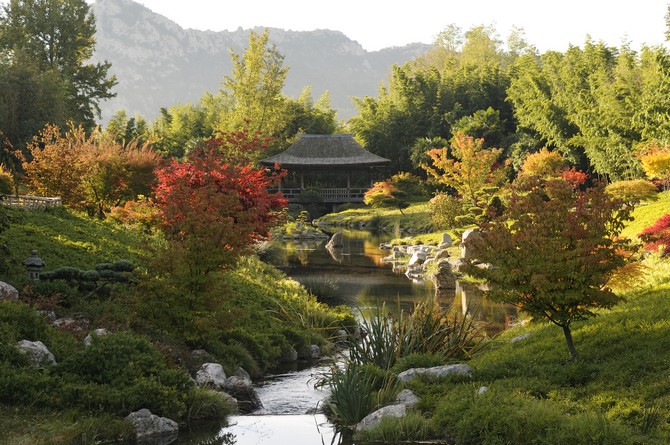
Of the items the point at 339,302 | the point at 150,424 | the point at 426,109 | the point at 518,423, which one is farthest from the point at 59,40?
the point at 518,423

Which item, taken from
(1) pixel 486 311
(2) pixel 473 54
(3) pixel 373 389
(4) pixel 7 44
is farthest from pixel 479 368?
(2) pixel 473 54

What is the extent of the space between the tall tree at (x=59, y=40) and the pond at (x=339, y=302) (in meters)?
22.5

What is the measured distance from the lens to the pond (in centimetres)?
962

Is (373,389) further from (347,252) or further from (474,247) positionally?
(347,252)

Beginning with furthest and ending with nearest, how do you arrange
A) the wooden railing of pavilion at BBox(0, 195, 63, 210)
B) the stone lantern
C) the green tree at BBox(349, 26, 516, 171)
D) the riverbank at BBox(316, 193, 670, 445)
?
the green tree at BBox(349, 26, 516, 171)
the wooden railing of pavilion at BBox(0, 195, 63, 210)
the stone lantern
the riverbank at BBox(316, 193, 670, 445)

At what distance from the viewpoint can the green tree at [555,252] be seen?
9602 millimetres

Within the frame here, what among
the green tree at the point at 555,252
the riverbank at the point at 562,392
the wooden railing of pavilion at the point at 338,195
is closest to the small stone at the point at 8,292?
the riverbank at the point at 562,392

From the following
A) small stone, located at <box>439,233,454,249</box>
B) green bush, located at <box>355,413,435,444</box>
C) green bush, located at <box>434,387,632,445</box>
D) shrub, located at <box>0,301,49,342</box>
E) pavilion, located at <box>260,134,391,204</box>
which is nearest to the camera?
green bush, located at <box>434,387,632,445</box>

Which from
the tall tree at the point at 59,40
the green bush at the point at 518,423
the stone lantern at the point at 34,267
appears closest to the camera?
the green bush at the point at 518,423

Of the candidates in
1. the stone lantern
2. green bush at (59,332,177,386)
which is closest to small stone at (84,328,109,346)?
green bush at (59,332,177,386)

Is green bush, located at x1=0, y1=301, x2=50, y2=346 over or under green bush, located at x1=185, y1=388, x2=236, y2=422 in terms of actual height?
over

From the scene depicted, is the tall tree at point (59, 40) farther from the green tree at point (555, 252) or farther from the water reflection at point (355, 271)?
the green tree at point (555, 252)

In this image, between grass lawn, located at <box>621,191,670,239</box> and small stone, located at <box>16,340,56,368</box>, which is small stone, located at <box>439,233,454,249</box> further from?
small stone, located at <box>16,340,56,368</box>

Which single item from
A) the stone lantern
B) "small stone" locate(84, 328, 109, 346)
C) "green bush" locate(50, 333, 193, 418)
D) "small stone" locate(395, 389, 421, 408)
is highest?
the stone lantern
